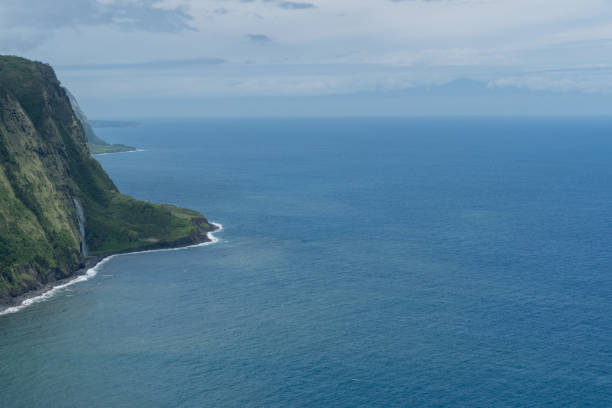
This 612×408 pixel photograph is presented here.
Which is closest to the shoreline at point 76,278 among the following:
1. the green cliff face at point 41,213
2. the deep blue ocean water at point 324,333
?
the green cliff face at point 41,213

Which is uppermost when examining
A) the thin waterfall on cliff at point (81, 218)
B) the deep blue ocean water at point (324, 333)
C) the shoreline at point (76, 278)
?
the thin waterfall on cliff at point (81, 218)

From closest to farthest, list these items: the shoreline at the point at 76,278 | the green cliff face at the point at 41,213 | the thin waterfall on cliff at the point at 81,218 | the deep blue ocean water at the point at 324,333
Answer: the deep blue ocean water at the point at 324,333, the shoreline at the point at 76,278, the green cliff face at the point at 41,213, the thin waterfall on cliff at the point at 81,218

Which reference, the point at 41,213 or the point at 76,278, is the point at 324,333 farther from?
the point at 41,213

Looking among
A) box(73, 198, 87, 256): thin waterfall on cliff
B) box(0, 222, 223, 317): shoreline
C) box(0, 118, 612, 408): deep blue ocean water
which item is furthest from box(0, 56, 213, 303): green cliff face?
box(0, 118, 612, 408): deep blue ocean water

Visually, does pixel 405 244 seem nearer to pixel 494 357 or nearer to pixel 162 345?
pixel 494 357

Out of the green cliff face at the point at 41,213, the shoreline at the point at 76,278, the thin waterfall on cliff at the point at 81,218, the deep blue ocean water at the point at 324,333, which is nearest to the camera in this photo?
the deep blue ocean water at the point at 324,333

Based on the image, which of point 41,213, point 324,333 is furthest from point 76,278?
point 324,333

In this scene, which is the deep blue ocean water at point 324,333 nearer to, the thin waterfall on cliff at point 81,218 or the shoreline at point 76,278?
the shoreline at point 76,278

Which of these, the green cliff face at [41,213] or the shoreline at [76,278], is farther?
the green cliff face at [41,213]
